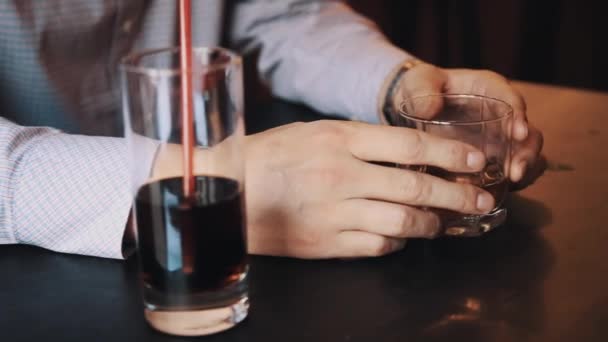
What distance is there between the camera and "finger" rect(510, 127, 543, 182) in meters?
0.88

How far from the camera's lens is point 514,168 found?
88 cm

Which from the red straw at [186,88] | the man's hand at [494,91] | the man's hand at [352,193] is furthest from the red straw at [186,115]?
the man's hand at [494,91]

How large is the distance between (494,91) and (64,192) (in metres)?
0.55

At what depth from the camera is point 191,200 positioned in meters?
0.61

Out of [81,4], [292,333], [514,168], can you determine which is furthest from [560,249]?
[81,4]

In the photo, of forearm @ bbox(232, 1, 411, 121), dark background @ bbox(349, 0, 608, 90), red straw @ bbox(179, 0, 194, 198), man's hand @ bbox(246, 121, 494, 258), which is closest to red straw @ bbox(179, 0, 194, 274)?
red straw @ bbox(179, 0, 194, 198)

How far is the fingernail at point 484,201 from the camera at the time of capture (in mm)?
769

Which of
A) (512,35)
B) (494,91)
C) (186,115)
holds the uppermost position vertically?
(186,115)

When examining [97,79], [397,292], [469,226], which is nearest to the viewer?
[397,292]

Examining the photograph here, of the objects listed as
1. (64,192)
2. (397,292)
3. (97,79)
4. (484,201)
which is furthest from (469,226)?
(97,79)

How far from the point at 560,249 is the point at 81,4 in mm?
869

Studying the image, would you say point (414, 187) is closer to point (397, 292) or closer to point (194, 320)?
point (397, 292)

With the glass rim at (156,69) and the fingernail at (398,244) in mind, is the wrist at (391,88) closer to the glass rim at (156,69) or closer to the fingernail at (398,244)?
the fingernail at (398,244)

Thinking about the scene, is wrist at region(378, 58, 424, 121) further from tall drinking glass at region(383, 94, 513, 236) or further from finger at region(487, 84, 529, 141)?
tall drinking glass at region(383, 94, 513, 236)
